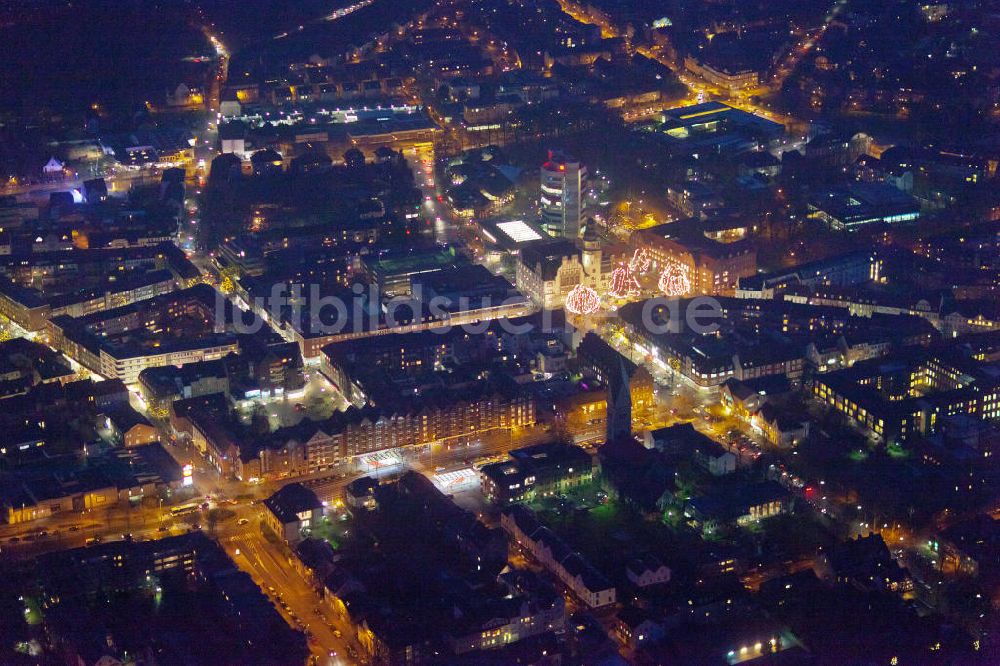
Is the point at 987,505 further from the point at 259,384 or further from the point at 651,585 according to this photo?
the point at 259,384

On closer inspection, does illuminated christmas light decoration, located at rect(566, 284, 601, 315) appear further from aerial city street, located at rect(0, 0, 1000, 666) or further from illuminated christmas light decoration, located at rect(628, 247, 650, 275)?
illuminated christmas light decoration, located at rect(628, 247, 650, 275)

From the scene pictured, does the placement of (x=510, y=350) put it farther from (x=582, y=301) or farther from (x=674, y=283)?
(x=674, y=283)

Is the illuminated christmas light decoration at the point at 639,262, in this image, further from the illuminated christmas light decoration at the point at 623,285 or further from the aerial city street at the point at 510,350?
the illuminated christmas light decoration at the point at 623,285

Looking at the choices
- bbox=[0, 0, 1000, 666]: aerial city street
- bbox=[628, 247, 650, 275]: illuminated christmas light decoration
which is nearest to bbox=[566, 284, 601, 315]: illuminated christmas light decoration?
bbox=[0, 0, 1000, 666]: aerial city street

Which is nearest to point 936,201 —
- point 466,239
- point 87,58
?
point 466,239

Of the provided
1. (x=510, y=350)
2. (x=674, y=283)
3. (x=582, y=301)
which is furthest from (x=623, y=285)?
(x=510, y=350)

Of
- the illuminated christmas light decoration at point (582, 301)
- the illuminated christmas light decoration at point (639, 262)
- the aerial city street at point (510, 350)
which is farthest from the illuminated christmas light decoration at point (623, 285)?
the illuminated christmas light decoration at point (582, 301)
